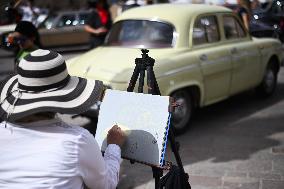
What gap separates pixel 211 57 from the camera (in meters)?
6.34

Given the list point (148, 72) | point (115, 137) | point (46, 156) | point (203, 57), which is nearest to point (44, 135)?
point (46, 156)

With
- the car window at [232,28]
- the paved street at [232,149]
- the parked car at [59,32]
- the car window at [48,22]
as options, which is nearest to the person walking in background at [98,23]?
the paved street at [232,149]

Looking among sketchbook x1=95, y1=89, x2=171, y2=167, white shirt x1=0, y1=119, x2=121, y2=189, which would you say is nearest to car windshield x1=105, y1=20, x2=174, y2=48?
sketchbook x1=95, y1=89, x2=171, y2=167

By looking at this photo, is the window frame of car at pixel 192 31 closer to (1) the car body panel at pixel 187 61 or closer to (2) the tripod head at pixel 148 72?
(1) the car body panel at pixel 187 61

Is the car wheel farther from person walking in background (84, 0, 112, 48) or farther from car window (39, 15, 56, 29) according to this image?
car window (39, 15, 56, 29)

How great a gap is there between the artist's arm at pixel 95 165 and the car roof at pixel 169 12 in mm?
4063

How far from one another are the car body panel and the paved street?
44cm

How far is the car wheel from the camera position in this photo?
19.9 ft

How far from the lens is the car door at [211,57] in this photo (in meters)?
6.28

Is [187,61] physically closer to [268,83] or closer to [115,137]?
Answer: [268,83]

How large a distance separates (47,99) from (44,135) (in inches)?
6.8

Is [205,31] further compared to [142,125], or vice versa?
[205,31]

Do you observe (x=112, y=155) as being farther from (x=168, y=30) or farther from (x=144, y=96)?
(x=168, y=30)

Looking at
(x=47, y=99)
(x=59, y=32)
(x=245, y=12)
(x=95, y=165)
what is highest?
(x=47, y=99)
